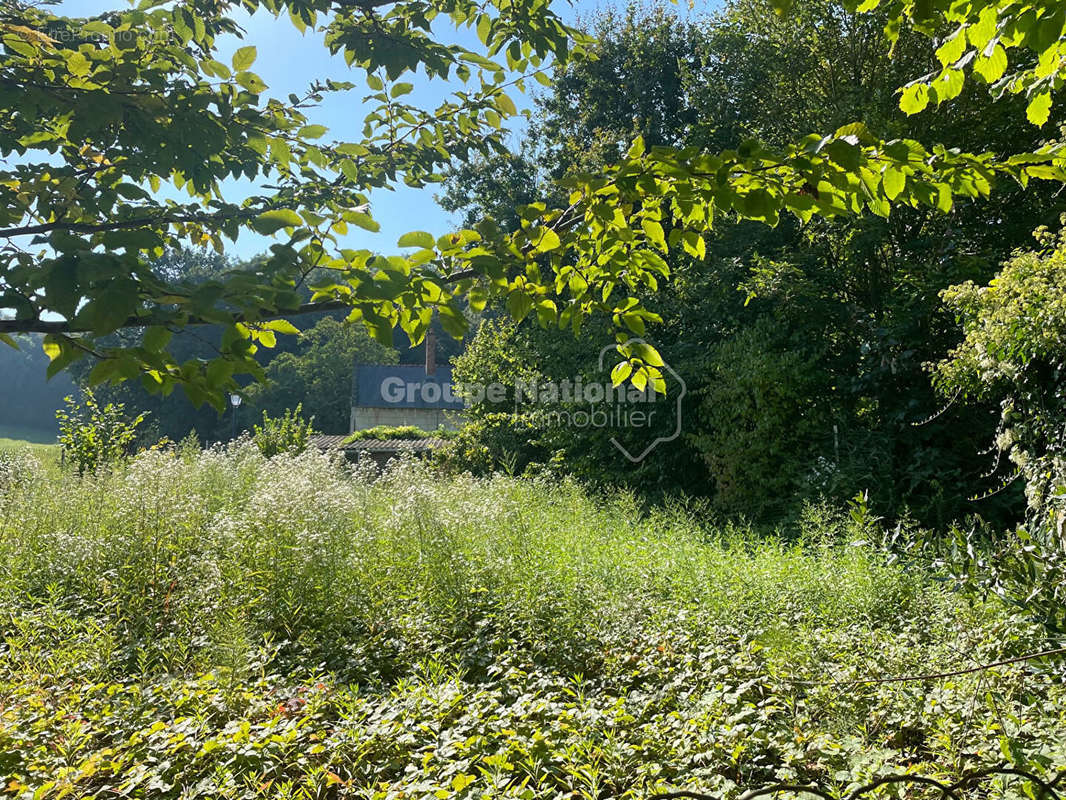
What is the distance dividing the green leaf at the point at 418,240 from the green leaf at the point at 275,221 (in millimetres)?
242

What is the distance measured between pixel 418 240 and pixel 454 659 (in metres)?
2.66

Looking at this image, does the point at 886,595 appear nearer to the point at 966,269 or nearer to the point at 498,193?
the point at 966,269

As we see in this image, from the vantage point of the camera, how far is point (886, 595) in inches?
160

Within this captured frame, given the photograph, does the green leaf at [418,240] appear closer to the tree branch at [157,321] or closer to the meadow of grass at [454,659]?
the tree branch at [157,321]

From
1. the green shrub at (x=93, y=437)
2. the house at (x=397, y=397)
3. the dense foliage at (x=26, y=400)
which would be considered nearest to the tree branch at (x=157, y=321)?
the green shrub at (x=93, y=437)

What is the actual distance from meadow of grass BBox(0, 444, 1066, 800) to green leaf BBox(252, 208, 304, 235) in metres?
1.70

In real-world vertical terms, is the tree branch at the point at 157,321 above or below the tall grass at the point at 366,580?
above

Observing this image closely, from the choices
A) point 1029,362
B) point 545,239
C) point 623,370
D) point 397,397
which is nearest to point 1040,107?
point 623,370

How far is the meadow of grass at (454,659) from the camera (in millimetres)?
2422

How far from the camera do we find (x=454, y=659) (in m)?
3.55

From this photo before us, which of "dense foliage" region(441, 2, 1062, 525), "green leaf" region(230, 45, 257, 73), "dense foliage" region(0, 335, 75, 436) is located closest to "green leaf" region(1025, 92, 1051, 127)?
"green leaf" region(230, 45, 257, 73)

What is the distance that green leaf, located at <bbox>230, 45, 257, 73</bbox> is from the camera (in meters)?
2.02

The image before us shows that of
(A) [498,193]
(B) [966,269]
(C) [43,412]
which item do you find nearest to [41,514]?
(B) [966,269]

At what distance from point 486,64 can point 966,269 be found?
7229 millimetres
